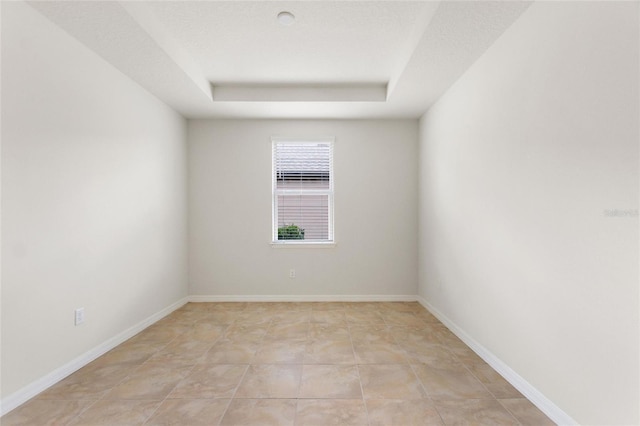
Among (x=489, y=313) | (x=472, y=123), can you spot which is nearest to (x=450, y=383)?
(x=489, y=313)

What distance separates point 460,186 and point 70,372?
359cm

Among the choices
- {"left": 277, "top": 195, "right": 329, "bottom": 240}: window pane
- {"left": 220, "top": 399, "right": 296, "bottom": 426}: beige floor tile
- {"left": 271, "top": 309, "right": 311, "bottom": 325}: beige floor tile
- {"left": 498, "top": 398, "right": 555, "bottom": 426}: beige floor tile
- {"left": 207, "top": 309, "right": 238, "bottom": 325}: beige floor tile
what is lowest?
{"left": 207, "top": 309, "right": 238, "bottom": 325}: beige floor tile

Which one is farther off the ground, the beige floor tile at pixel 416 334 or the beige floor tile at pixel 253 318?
the beige floor tile at pixel 416 334

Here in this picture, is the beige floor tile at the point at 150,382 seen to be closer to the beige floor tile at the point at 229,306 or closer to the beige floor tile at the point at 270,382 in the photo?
the beige floor tile at the point at 270,382

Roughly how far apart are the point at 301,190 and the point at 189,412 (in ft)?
9.95

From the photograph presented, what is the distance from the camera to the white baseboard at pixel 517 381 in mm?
1762

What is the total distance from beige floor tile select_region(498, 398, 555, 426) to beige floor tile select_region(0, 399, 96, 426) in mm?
2600

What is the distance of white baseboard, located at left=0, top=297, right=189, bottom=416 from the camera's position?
1878 mm

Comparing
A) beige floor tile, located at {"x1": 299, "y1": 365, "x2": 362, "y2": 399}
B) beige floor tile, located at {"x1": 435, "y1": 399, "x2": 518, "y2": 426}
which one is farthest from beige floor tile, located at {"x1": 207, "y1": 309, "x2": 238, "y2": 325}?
beige floor tile, located at {"x1": 435, "y1": 399, "x2": 518, "y2": 426}

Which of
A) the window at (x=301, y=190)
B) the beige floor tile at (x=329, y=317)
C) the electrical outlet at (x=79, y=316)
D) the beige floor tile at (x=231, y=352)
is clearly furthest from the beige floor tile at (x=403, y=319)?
the electrical outlet at (x=79, y=316)

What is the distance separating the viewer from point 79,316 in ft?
7.86

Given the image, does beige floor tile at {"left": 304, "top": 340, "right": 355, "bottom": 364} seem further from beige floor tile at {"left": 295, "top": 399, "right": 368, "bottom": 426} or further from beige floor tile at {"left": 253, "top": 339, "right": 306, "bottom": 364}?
beige floor tile at {"left": 295, "top": 399, "right": 368, "bottom": 426}

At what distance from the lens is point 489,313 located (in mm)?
2486

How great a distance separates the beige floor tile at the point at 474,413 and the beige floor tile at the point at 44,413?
2202 millimetres
